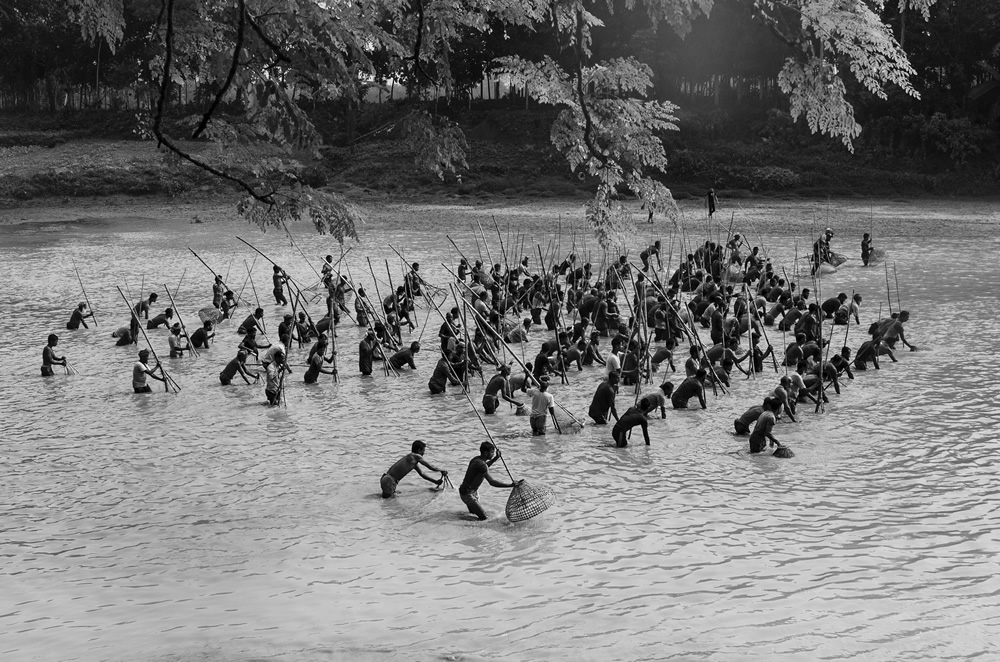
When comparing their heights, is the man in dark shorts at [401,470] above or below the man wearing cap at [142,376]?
below

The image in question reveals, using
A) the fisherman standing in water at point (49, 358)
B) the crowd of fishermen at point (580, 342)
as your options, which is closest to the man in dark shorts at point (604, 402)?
the crowd of fishermen at point (580, 342)

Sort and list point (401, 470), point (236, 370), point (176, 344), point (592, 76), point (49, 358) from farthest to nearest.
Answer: point (176, 344) < point (49, 358) < point (236, 370) < point (401, 470) < point (592, 76)

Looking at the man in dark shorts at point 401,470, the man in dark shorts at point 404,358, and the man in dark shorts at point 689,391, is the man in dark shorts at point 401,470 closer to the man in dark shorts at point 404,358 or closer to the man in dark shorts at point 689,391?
the man in dark shorts at point 689,391

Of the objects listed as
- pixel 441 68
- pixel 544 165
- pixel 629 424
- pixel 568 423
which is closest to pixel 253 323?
pixel 568 423

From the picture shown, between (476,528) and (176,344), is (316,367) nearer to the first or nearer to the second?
(176,344)

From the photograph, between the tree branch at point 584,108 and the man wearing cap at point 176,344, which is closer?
the tree branch at point 584,108

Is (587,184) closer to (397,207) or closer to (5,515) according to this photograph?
(397,207)

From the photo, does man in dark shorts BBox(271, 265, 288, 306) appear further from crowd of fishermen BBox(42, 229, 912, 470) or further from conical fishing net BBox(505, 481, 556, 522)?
conical fishing net BBox(505, 481, 556, 522)

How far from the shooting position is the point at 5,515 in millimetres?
12086

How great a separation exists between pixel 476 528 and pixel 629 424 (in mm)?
3456

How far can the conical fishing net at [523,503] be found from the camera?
37.3 feet

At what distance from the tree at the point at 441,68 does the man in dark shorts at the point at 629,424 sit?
174 inches

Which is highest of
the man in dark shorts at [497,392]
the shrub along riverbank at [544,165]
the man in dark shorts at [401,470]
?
the shrub along riverbank at [544,165]

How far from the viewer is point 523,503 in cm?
1138
